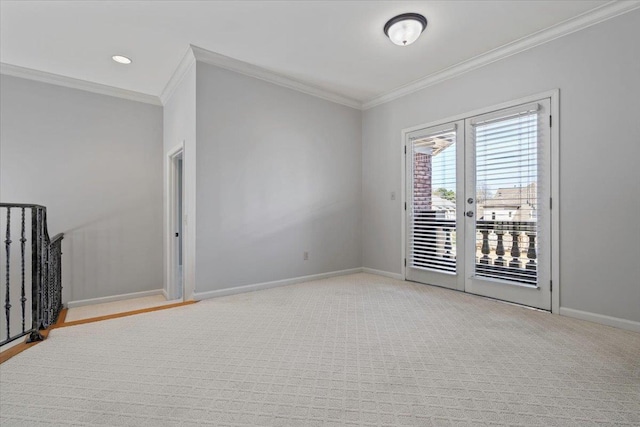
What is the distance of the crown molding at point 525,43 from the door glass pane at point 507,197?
2.19 ft

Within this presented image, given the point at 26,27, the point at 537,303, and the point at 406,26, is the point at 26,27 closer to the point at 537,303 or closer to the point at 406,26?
the point at 406,26

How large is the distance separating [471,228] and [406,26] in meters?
2.19

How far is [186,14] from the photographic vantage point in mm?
2740

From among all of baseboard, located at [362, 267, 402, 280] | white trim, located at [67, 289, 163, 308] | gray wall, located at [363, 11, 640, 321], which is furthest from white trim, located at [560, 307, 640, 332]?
white trim, located at [67, 289, 163, 308]

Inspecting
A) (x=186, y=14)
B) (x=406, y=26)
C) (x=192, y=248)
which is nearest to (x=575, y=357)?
(x=406, y=26)

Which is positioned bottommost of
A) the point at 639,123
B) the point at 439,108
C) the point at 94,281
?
the point at 94,281

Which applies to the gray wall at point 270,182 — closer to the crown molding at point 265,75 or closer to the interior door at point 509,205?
the crown molding at point 265,75

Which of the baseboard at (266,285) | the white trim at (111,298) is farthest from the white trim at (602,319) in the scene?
the white trim at (111,298)

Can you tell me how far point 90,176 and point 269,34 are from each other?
319 centimetres

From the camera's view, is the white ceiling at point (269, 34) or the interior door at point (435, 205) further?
the interior door at point (435, 205)

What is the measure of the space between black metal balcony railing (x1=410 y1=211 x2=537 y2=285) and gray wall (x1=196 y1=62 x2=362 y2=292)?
3.61 ft

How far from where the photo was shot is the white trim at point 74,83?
3.81 metres

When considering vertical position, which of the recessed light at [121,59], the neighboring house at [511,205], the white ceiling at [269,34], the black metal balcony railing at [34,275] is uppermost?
the recessed light at [121,59]

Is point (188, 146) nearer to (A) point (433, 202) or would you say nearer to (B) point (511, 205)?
(A) point (433, 202)
